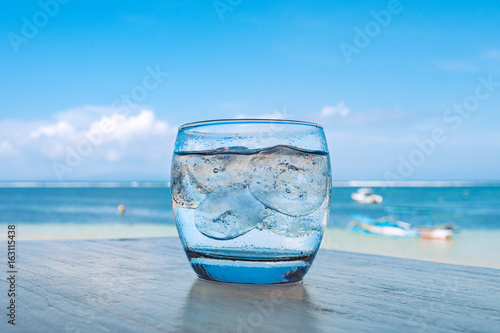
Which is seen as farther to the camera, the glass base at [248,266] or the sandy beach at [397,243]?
the sandy beach at [397,243]

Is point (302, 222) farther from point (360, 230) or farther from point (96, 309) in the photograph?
point (360, 230)

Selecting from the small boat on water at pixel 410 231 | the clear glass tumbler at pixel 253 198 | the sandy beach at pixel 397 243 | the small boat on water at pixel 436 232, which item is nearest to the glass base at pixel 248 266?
the clear glass tumbler at pixel 253 198

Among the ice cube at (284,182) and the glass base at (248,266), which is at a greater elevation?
the ice cube at (284,182)

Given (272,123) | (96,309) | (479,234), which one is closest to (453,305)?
(272,123)

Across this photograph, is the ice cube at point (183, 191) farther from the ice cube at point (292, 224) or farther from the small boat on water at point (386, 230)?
the small boat on water at point (386, 230)
